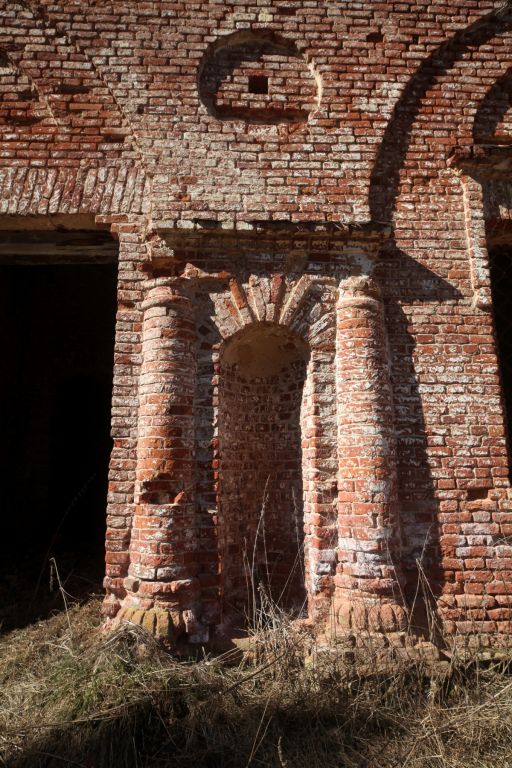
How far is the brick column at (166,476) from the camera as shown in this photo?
3.12 meters

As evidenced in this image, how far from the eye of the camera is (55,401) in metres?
7.66

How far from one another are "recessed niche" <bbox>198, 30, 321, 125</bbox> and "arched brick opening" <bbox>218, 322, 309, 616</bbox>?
200cm

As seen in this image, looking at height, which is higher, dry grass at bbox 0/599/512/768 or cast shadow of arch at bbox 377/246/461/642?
cast shadow of arch at bbox 377/246/461/642

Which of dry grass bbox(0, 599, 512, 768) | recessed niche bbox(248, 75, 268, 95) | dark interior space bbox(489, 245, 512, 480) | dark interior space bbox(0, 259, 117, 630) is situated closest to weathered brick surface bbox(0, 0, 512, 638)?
recessed niche bbox(248, 75, 268, 95)

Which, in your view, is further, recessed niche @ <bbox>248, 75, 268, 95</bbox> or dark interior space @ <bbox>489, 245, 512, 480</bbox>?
dark interior space @ <bbox>489, 245, 512, 480</bbox>

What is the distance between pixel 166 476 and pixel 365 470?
55.7 inches

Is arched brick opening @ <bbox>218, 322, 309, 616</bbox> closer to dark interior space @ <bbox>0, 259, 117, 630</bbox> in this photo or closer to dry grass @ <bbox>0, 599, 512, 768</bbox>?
dry grass @ <bbox>0, 599, 512, 768</bbox>

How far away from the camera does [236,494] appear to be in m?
3.74

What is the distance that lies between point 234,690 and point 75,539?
17.2 feet

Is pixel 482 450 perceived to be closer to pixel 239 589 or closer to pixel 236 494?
pixel 236 494

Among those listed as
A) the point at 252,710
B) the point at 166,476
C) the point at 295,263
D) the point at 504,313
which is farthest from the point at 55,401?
the point at 504,313

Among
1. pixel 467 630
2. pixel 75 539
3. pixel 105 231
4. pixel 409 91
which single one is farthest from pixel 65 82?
pixel 75 539

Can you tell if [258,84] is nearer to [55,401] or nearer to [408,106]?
[408,106]

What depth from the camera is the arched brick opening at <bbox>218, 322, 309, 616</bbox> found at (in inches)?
144
